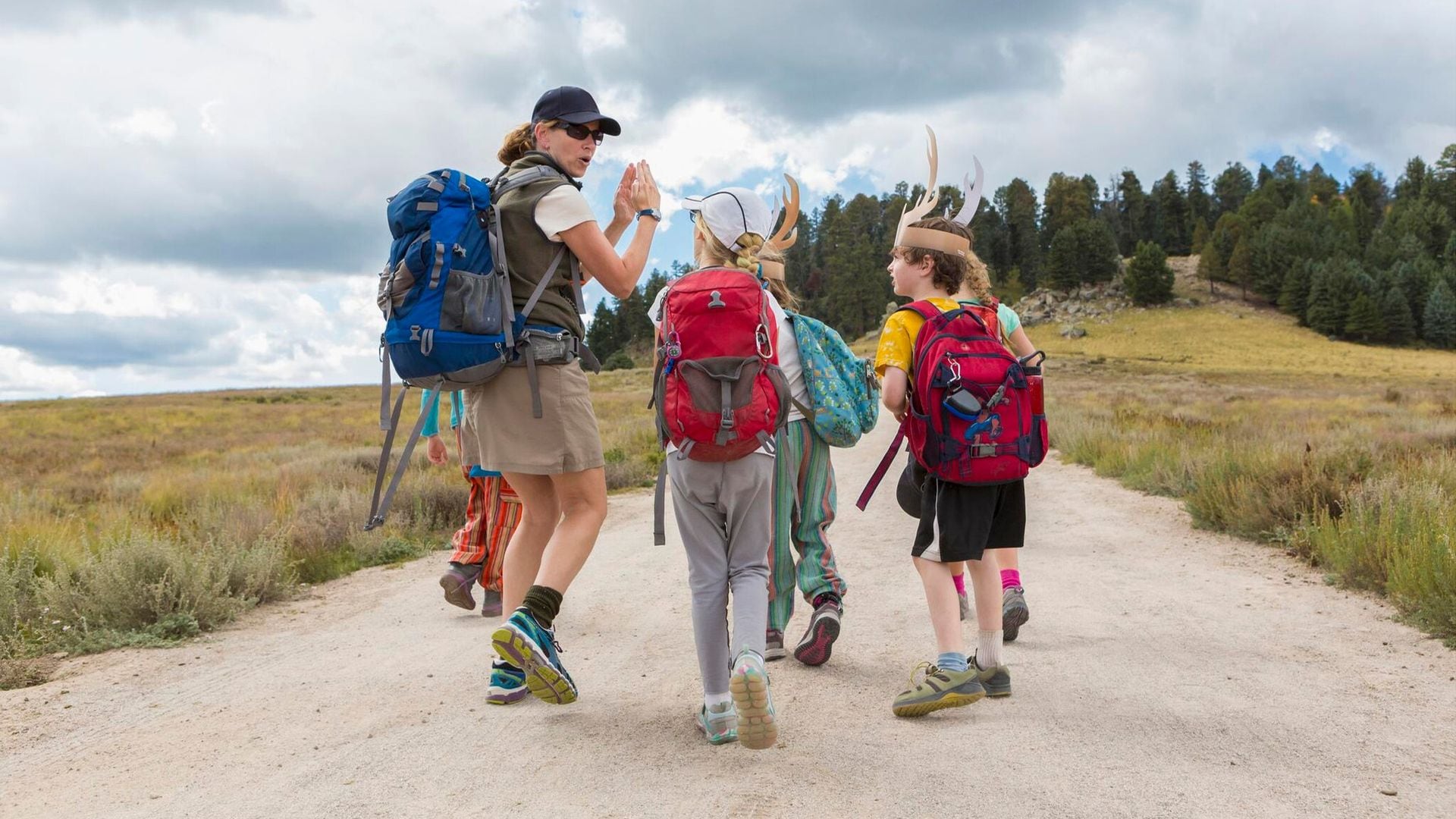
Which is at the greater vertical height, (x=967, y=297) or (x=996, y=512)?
(x=967, y=297)

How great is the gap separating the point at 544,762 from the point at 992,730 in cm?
161

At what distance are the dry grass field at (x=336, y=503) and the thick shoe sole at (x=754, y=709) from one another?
12.1 feet

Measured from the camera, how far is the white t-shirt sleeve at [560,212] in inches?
134

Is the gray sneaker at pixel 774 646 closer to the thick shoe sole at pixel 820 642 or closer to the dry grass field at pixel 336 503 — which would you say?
the thick shoe sole at pixel 820 642

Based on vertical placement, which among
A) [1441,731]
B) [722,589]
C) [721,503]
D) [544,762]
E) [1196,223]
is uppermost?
[1196,223]

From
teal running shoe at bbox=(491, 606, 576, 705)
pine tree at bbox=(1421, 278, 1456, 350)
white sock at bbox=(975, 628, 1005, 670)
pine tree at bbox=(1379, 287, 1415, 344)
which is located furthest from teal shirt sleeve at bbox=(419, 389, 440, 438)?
pine tree at bbox=(1421, 278, 1456, 350)

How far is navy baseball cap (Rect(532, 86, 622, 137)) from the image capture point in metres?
3.57

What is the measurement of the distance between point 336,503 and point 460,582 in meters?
4.45

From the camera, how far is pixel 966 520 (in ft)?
12.1

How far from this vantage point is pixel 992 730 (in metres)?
3.46

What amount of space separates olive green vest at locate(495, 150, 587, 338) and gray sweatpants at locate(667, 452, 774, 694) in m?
0.75

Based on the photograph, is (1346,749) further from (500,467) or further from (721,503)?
(500,467)

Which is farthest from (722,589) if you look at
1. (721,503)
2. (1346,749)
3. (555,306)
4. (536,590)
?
(1346,749)

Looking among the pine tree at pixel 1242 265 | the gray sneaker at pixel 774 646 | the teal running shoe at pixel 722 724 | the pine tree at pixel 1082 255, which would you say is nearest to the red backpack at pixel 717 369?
the teal running shoe at pixel 722 724
